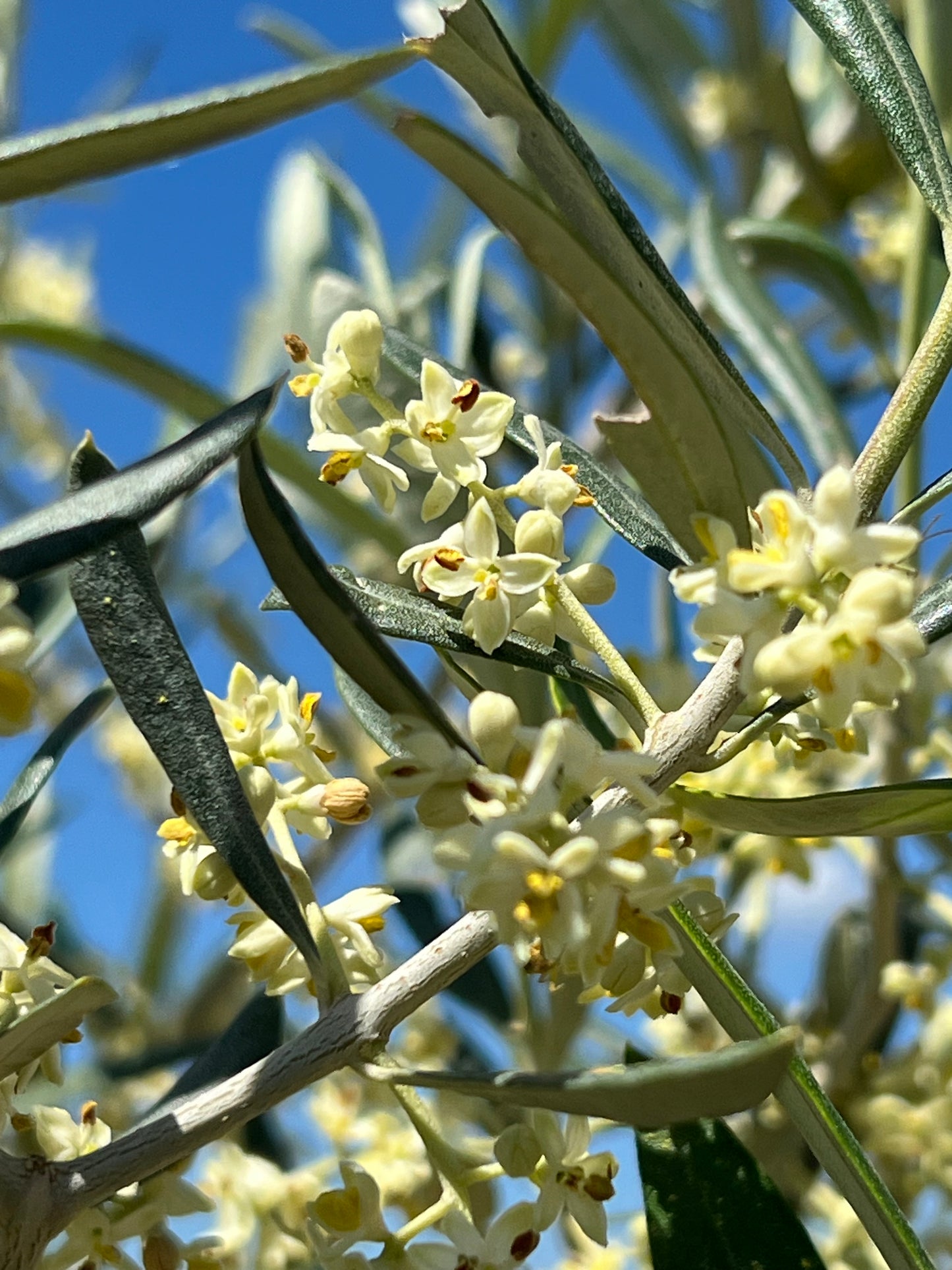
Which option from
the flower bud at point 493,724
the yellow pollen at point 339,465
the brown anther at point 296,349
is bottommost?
the flower bud at point 493,724

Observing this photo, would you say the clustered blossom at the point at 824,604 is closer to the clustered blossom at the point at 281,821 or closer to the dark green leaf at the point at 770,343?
the clustered blossom at the point at 281,821

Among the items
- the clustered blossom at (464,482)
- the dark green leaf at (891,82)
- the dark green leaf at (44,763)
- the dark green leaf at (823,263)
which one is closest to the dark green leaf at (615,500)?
the clustered blossom at (464,482)

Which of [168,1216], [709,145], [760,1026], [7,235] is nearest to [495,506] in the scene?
[760,1026]

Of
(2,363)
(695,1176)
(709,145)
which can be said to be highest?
(2,363)

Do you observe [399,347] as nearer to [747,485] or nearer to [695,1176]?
[747,485]

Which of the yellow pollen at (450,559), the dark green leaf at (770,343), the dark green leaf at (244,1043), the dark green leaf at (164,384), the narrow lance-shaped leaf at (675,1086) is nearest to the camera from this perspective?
the narrow lance-shaped leaf at (675,1086)

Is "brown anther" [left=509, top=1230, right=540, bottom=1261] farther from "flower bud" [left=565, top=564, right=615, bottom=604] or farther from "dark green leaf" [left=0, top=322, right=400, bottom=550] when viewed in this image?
"dark green leaf" [left=0, top=322, right=400, bottom=550]
